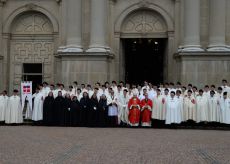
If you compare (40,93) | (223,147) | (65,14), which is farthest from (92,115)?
(223,147)

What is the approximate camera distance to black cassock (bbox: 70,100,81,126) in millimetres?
24578

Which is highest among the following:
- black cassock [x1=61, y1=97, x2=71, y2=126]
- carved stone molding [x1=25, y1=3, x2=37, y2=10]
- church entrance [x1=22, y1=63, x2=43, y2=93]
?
carved stone molding [x1=25, y1=3, x2=37, y2=10]

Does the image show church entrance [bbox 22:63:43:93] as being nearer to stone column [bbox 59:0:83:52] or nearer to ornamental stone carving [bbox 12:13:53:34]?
ornamental stone carving [bbox 12:13:53:34]

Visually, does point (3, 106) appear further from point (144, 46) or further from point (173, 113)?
point (144, 46)

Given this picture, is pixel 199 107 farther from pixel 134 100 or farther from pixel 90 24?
pixel 90 24

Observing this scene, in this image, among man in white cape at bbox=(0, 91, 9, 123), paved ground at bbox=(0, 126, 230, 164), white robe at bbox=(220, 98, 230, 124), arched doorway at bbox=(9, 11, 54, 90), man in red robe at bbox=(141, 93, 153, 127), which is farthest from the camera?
arched doorway at bbox=(9, 11, 54, 90)

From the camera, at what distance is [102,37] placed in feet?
94.7

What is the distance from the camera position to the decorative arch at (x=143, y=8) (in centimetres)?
2961

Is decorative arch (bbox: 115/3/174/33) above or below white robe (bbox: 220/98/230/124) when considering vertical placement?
above

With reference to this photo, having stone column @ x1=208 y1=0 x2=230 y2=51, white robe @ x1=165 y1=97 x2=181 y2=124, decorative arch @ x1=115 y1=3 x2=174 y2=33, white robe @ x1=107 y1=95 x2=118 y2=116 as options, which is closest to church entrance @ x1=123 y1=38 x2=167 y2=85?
decorative arch @ x1=115 y1=3 x2=174 y2=33

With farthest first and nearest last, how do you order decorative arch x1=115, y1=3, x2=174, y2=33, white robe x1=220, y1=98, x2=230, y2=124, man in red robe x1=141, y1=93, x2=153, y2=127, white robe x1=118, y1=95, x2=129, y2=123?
decorative arch x1=115, y1=3, x2=174, y2=33
white robe x1=118, y1=95, x2=129, y2=123
man in red robe x1=141, y1=93, x2=153, y2=127
white robe x1=220, y1=98, x2=230, y2=124

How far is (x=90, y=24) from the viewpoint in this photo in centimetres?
2920

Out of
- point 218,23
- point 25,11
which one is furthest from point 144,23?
point 25,11

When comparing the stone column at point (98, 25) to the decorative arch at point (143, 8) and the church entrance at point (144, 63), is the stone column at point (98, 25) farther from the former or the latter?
the church entrance at point (144, 63)
